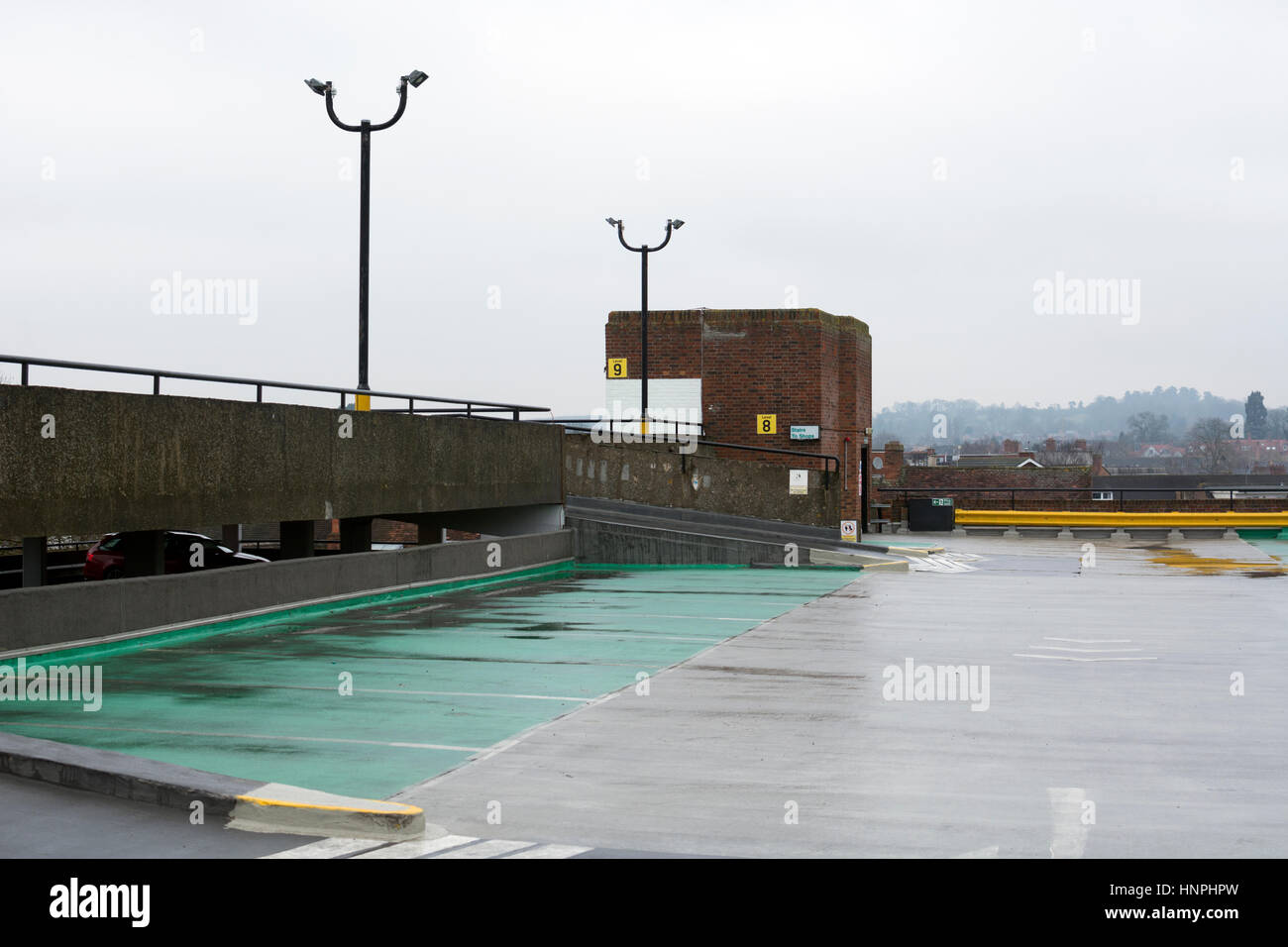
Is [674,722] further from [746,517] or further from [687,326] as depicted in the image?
[687,326]

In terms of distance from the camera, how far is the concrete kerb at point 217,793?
7160 millimetres

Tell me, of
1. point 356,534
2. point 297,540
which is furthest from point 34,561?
point 356,534

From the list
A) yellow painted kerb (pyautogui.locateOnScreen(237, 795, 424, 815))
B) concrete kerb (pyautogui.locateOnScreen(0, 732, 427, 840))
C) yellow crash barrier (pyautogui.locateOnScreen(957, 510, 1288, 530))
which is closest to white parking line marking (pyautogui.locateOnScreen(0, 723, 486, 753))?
concrete kerb (pyautogui.locateOnScreen(0, 732, 427, 840))

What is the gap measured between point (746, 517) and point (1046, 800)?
82.4 ft

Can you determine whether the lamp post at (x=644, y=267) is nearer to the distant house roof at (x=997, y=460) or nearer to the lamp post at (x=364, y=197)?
the lamp post at (x=364, y=197)

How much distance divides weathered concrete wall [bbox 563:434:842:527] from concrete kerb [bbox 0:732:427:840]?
2025cm

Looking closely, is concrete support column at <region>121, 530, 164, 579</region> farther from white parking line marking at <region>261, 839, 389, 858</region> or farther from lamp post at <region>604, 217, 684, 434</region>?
lamp post at <region>604, 217, 684, 434</region>

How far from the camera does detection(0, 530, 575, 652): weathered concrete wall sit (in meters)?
13.6

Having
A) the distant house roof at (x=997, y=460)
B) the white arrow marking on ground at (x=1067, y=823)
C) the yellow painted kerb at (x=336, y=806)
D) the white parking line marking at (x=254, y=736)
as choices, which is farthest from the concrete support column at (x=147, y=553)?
the distant house roof at (x=997, y=460)

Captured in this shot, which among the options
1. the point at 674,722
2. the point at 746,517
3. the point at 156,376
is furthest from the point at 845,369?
the point at 674,722

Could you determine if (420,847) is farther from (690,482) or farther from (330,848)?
(690,482)

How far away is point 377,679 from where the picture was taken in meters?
12.8

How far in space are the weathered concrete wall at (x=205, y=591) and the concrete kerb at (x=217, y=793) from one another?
17.2ft
